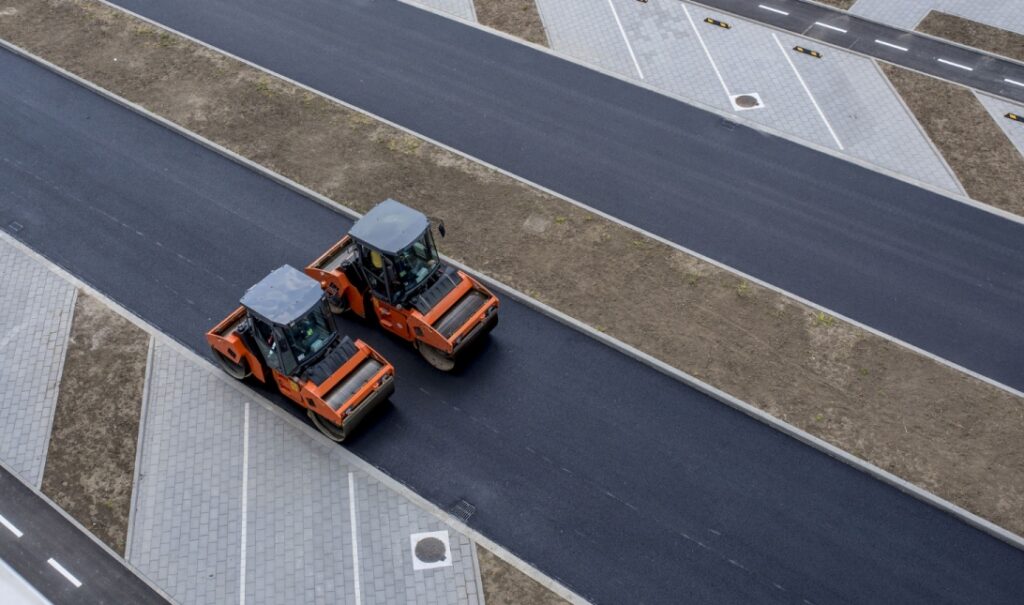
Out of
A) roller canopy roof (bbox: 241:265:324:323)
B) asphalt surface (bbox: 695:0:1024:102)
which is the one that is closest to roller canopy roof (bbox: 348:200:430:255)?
roller canopy roof (bbox: 241:265:324:323)

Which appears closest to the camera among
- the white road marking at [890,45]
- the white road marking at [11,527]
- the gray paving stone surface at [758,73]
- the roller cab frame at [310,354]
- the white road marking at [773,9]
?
the white road marking at [11,527]

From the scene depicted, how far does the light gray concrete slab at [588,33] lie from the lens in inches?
1057

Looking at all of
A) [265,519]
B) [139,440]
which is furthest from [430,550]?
[139,440]

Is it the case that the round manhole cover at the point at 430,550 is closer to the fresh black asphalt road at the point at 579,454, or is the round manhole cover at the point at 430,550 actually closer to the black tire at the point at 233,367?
the fresh black asphalt road at the point at 579,454

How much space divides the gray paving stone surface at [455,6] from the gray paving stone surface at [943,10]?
12813 millimetres

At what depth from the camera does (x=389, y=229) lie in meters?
17.7

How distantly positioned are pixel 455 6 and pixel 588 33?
188 inches

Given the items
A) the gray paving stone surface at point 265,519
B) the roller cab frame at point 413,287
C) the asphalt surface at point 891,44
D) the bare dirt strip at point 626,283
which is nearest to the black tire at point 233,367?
the gray paving stone surface at point 265,519

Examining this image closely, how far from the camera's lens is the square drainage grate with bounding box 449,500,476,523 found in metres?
16.2

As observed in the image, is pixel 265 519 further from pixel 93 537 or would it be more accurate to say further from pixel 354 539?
pixel 93 537

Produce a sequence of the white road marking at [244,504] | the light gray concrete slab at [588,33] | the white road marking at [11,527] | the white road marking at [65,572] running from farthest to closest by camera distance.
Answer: the light gray concrete slab at [588,33], the white road marking at [11,527], the white road marking at [65,572], the white road marking at [244,504]

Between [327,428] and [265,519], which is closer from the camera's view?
[265,519]

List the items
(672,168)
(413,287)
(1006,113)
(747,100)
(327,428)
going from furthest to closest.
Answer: (747,100) < (1006,113) < (672,168) < (413,287) < (327,428)

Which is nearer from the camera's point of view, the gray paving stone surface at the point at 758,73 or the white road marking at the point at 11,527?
the white road marking at the point at 11,527
